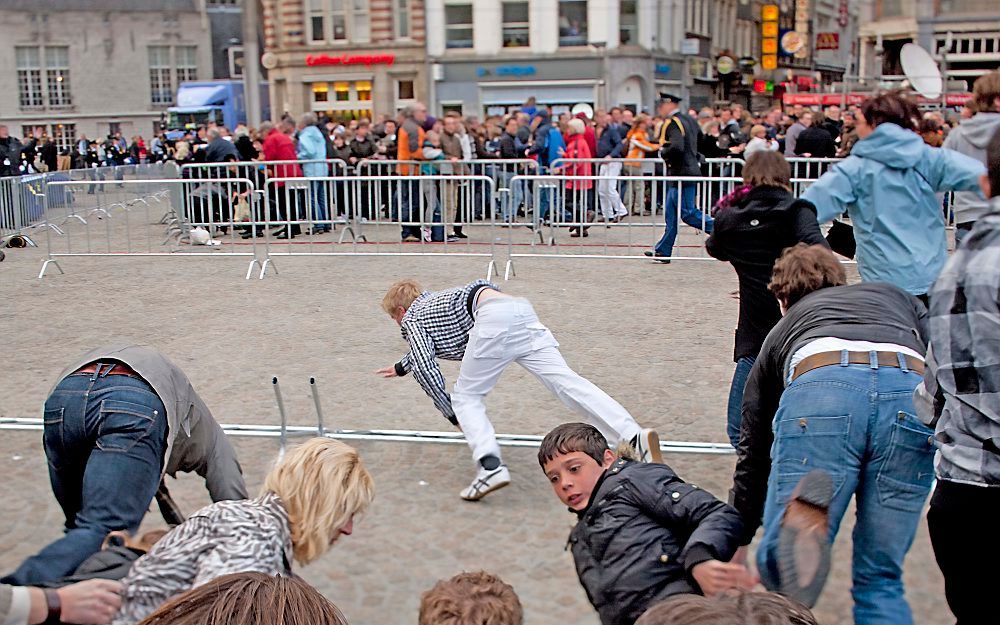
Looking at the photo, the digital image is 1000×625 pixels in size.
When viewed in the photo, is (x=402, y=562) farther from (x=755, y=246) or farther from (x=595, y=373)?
(x=595, y=373)

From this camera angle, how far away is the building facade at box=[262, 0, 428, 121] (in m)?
42.1

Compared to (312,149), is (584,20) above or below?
above

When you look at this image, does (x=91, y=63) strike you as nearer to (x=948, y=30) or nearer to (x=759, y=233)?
(x=948, y=30)

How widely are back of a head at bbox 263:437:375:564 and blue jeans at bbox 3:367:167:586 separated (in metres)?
0.66

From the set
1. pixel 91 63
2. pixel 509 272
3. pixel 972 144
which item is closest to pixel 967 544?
pixel 972 144

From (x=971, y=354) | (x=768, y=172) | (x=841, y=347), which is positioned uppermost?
(x=768, y=172)

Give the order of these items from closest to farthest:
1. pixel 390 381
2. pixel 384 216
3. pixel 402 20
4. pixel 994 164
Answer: pixel 994 164, pixel 390 381, pixel 384 216, pixel 402 20

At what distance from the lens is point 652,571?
3377mm

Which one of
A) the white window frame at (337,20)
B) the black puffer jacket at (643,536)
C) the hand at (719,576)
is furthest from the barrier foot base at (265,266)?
the white window frame at (337,20)

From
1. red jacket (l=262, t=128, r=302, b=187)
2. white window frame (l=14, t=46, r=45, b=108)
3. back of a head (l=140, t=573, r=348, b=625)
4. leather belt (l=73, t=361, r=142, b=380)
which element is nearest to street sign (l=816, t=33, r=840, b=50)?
white window frame (l=14, t=46, r=45, b=108)

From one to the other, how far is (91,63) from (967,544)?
57.8 metres

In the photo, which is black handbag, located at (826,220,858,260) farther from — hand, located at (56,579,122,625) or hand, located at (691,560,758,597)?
hand, located at (56,579,122,625)

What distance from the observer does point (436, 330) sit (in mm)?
5758

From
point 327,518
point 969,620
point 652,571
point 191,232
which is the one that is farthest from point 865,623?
point 191,232
